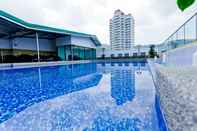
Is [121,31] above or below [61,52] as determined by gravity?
above

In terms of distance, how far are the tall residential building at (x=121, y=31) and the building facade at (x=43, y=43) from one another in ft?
97.9

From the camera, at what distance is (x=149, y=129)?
8.77ft

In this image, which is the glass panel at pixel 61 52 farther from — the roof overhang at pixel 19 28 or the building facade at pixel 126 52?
the building facade at pixel 126 52

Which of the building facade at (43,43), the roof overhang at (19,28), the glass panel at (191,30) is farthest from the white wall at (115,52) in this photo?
the glass panel at (191,30)

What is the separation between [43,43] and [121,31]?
4016 centimetres

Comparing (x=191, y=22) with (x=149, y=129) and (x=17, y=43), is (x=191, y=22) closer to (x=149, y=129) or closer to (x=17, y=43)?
(x=149, y=129)

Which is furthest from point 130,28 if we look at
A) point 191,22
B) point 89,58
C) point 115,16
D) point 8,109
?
point 8,109

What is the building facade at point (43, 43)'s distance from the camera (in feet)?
57.2

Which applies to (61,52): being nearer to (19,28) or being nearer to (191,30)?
(19,28)

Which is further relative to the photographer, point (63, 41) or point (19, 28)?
point (63, 41)

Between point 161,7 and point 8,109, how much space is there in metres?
4.35

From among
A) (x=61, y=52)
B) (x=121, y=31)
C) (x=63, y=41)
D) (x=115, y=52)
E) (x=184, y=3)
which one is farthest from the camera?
(x=121, y=31)

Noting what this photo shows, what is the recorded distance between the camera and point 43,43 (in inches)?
910

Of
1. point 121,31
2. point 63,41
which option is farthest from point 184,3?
point 121,31
